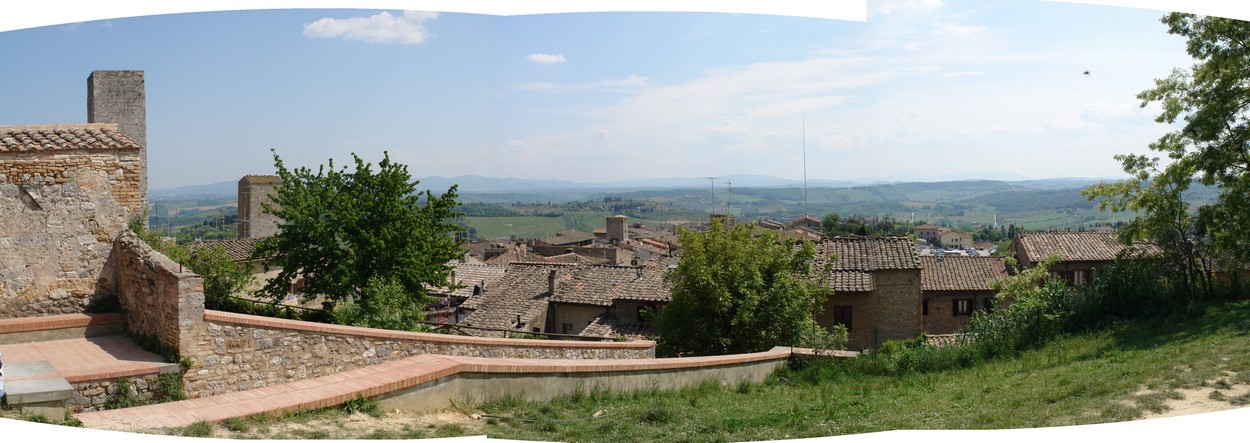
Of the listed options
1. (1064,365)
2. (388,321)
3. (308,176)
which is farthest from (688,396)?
(308,176)

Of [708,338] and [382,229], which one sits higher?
[382,229]

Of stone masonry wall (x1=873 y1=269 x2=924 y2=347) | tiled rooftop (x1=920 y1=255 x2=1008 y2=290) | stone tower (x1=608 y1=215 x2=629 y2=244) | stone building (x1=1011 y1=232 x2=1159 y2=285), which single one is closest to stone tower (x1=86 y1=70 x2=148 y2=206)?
stone masonry wall (x1=873 y1=269 x2=924 y2=347)

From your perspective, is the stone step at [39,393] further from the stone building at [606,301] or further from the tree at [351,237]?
the stone building at [606,301]

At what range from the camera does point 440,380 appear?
9289 mm

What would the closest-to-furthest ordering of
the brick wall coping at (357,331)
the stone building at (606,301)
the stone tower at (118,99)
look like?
the brick wall coping at (357,331) < the stone tower at (118,99) < the stone building at (606,301)

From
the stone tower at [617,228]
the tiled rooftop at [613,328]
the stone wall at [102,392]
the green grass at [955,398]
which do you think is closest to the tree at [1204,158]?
the green grass at [955,398]

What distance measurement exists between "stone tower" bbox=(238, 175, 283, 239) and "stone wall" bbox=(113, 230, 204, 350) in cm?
1294

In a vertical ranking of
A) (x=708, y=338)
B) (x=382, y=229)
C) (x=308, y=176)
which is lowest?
(x=708, y=338)

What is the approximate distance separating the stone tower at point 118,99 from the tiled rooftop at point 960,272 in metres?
27.0

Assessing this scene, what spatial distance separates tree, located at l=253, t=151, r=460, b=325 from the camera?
14125 mm

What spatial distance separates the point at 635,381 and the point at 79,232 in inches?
283

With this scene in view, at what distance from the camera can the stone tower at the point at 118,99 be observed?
1561cm

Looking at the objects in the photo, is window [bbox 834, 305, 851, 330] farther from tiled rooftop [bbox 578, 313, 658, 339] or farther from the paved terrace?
the paved terrace

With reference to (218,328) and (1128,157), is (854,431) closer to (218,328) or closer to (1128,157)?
(218,328)
